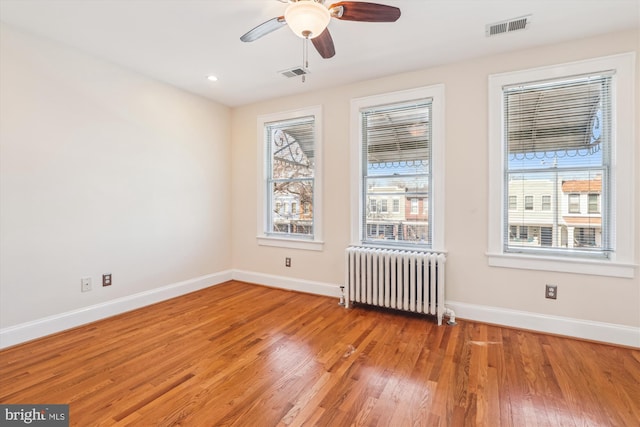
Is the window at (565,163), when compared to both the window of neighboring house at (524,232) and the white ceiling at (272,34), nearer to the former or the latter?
the window of neighboring house at (524,232)

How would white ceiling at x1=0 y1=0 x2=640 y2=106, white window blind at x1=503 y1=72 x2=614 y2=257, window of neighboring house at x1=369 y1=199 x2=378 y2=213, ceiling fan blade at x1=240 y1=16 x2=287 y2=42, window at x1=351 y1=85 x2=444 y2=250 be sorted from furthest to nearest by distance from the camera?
window of neighboring house at x1=369 y1=199 x2=378 y2=213 < window at x1=351 y1=85 x2=444 y2=250 < white window blind at x1=503 y1=72 x2=614 y2=257 < white ceiling at x1=0 y1=0 x2=640 y2=106 < ceiling fan blade at x1=240 y1=16 x2=287 y2=42

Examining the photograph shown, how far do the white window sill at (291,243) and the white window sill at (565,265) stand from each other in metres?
1.95

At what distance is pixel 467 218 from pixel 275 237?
2.48m

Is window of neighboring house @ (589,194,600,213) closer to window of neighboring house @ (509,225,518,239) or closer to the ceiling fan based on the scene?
window of neighboring house @ (509,225,518,239)

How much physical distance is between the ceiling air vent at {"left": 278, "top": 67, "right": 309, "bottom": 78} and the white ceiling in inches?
3.0

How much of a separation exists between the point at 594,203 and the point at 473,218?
96 cm

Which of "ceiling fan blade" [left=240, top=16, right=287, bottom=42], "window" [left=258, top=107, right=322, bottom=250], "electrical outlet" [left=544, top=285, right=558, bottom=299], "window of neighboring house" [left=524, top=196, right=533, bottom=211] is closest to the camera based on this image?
"ceiling fan blade" [left=240, top=16, right=287, bottom=42]

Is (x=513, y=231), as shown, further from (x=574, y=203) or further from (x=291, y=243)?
(x=291, y=243)

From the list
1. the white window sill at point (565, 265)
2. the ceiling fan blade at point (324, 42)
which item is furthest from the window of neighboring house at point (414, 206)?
the ceiling fan blade at point (324, 42)

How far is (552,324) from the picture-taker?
270 centimetres

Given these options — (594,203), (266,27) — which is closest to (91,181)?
(266,27)

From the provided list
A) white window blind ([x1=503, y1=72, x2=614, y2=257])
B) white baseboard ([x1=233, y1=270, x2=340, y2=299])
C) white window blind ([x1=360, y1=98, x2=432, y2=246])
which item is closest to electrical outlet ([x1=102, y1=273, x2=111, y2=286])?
white baseboard ([x1=233, y1=270, x2=340, y2=299])

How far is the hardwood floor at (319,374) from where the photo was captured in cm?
167

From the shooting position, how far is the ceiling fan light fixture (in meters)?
1.71
